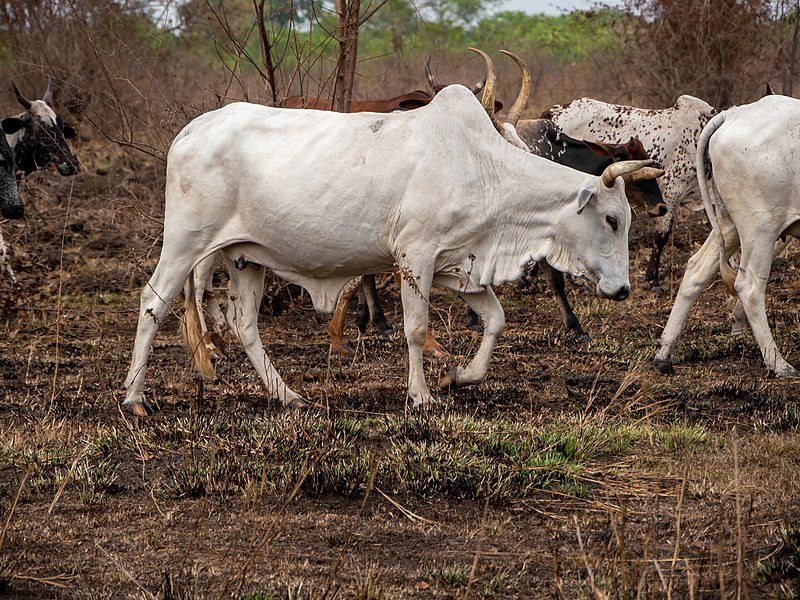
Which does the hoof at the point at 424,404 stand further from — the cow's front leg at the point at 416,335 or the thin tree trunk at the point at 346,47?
the thin tree trunk at the point at 346,47

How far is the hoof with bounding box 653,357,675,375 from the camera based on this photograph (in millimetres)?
7008

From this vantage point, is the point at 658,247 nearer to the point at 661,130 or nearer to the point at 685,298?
the point at 661,130

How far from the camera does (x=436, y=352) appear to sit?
24.9 ft

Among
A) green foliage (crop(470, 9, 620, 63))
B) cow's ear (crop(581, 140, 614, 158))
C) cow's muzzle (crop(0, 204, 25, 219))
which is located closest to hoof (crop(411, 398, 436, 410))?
cow's ear (crop(581, 140, 614, 158))

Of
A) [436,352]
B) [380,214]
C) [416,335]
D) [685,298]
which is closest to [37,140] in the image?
[436,352]

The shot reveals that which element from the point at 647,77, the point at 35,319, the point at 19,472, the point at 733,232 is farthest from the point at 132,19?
the point at 19,472

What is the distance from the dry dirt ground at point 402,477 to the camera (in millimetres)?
3758

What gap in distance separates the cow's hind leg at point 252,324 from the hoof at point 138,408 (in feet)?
1.94

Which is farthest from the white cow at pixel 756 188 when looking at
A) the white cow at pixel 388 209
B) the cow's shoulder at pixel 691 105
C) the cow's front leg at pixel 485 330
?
the cow's shoulder at pixel 691 105

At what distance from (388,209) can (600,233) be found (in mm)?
1072

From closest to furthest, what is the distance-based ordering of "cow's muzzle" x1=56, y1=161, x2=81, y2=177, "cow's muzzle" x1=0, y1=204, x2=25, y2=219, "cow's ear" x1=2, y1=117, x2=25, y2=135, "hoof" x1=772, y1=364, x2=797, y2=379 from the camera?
"hoof" x1=772, y1=364, x2=797, y2=379 → "cow's muzzle" x1=0, y1=204, x2=25, y2=219 → "cow's ear" x1=2, y1=117, x2=25, y2=135 → "cow's muzzle" x1=56, y1=161, x2=81, y2=177

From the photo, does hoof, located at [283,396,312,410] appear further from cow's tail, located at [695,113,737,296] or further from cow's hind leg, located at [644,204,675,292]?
cow's hind leg, located at [644,204,675,292]

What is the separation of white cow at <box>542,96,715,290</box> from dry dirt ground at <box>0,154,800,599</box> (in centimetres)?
257

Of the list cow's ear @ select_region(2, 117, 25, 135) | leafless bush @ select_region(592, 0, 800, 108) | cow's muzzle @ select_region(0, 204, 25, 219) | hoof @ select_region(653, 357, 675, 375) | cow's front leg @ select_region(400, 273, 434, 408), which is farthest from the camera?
leafless bush @ select_region(592, 0, 800, 108)
